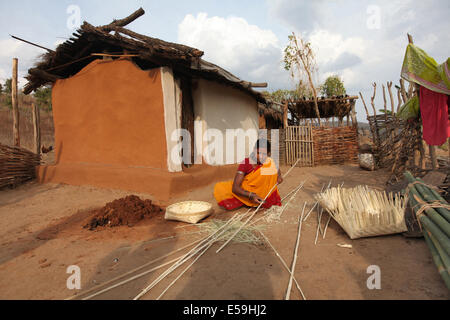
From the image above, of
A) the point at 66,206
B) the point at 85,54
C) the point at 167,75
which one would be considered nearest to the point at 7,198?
the point at 66,206

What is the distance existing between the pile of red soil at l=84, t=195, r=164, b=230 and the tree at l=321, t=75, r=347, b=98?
1528cm

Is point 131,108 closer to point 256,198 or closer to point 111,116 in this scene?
point 111,116

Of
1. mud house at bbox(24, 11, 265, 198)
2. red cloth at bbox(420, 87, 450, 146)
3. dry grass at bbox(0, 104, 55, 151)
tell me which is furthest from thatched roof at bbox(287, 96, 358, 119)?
dry grass at bbox(0, 104, 55, 151)

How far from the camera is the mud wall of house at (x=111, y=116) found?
4.38m

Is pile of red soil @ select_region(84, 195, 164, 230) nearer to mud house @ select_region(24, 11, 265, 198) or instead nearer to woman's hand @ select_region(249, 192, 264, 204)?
mud house @ select_region(24, 11, 265, 198)

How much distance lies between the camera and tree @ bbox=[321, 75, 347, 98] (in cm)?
1575

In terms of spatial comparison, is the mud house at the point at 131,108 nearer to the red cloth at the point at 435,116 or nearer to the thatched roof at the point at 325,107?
the red cloth at the point at 435,116

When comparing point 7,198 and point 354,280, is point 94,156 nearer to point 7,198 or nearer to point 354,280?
point 7,198

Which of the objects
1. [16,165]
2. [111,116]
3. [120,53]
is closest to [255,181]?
[111,116]

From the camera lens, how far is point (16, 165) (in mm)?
5320

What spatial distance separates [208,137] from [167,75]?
5.08ft

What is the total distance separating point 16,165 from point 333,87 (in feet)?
55.0

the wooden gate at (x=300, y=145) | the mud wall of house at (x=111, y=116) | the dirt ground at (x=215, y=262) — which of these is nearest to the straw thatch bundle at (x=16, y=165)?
the mud wall of house at (x=111, y=116)

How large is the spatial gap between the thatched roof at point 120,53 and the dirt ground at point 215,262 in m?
2.52
